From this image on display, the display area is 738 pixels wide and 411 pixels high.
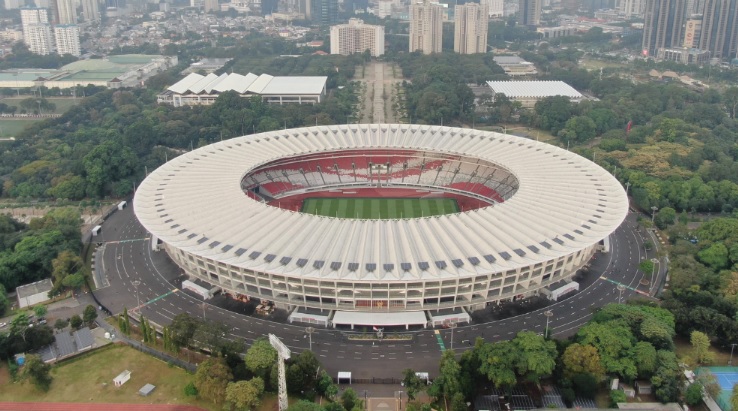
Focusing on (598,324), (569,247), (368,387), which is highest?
(569,247)

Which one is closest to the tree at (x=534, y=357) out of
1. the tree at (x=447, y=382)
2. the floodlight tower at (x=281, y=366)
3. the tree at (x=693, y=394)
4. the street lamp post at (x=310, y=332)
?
the tree at (x=447, y=382)

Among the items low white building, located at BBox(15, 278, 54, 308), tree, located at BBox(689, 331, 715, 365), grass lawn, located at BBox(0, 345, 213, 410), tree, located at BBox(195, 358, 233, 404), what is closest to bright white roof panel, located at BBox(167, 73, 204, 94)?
low white building, located at BBox(15, 278, 54, 308)

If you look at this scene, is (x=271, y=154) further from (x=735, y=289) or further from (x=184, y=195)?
(x=735, y=289)

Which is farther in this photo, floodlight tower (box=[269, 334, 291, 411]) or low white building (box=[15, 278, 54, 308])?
low white building (box=[15, 278, 54, 308])

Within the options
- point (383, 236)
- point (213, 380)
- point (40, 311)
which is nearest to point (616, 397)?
point (383, 236)

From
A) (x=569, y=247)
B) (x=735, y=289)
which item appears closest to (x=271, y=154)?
(x=569, y=247)

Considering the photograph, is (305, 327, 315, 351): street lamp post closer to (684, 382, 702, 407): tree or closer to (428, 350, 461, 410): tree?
(428, 350, 461, 410): tree

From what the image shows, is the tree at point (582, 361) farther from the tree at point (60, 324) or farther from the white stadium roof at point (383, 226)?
the tree at point (60, 324)
